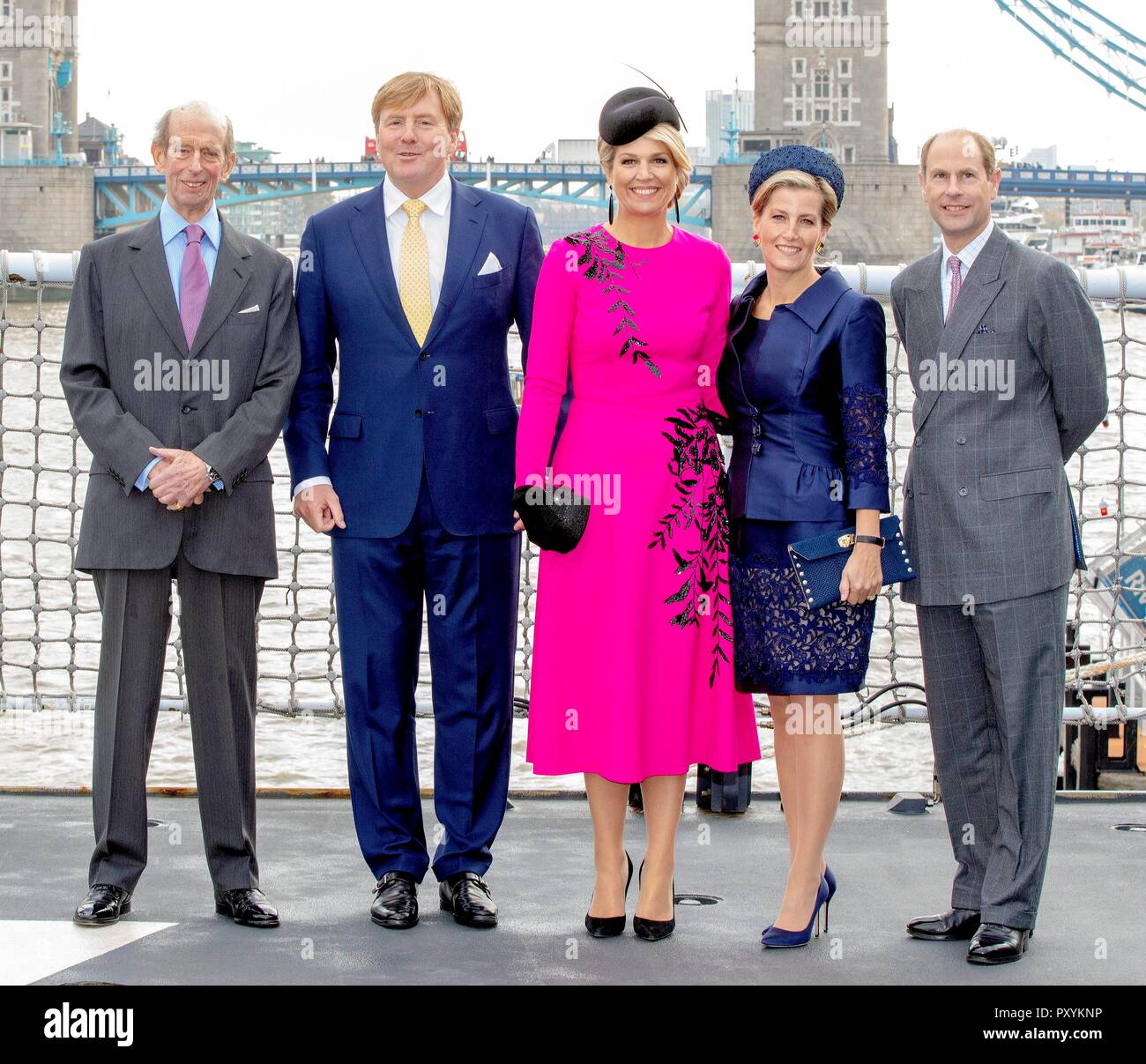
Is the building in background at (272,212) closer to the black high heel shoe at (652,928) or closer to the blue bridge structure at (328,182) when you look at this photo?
the blue bridge structure at (328,182)

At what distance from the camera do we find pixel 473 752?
10.0 ft

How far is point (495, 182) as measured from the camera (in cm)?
5181

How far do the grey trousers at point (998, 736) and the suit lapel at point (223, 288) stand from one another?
1341 millimetres

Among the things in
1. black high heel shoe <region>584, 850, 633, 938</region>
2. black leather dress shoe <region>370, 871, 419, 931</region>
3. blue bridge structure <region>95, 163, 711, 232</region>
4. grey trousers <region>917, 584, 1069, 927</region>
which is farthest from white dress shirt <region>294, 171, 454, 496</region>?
blue bridge structure <region>95, 163, 711, 232</region>

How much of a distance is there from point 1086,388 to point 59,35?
6431 cm

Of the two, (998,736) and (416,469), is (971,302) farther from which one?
(416,469)

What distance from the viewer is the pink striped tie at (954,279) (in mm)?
2930

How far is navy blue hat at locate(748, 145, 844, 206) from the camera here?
2.83 m

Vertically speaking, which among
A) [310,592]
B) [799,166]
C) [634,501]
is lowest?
[310,592]

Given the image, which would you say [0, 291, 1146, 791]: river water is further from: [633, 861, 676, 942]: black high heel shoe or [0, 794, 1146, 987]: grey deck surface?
[633, 861, 676, 942]: black high heel shoe

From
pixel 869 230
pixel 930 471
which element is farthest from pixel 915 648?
pixel 869 230

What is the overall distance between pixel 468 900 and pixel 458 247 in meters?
1.16

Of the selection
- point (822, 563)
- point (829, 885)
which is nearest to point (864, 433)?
point (822, 563)
